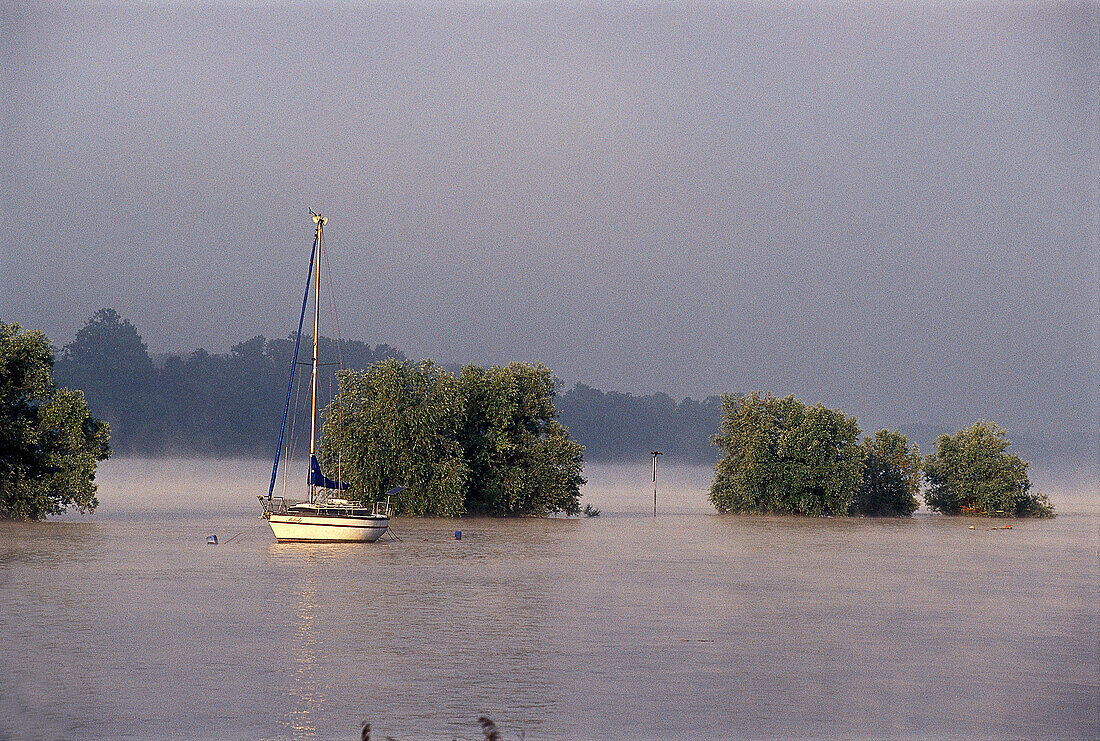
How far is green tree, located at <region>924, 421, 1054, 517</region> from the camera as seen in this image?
57.7 m

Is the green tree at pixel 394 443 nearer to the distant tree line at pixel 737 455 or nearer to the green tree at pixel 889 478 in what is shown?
the distant tree line at pixel 737 455

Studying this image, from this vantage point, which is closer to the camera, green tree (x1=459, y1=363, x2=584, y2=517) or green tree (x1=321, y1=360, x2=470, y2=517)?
green tree (x1=321, y1=360, x2=470, y2=517)

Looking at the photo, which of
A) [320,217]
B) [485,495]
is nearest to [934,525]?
[485,495]

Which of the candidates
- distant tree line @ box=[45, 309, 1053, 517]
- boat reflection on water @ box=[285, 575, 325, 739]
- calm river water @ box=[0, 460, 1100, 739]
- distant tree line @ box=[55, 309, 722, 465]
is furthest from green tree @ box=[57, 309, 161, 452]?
boat reflection on water @ box=[285, 575, 325, 739]

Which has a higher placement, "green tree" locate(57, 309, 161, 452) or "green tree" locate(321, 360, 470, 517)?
"green tree" locate(57, 309, 161, 452)

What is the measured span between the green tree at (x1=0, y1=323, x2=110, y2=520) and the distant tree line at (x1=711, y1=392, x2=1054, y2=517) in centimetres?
2929

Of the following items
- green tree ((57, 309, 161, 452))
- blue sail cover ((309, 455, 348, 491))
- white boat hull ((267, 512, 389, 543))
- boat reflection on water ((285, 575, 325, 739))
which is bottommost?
boat reflection on water ((285, 575, 325, 739))

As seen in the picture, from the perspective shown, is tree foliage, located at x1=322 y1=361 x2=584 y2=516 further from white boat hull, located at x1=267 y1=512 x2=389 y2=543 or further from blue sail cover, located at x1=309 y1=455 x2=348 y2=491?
white boat hull, located at x1=267 y1=512 x2=389 y2=543

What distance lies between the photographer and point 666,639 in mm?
18359

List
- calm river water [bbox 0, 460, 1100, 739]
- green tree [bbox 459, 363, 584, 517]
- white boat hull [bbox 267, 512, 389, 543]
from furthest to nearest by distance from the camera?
green tree [bbox 459, 363, 584, 517] → white boat hull [bbox 267, 512, 389, 543] → calm river water [bbox 0, 460, 1100, 739]

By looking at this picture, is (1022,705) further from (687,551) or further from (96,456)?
(96,456)

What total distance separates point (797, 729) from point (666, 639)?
19.4ft

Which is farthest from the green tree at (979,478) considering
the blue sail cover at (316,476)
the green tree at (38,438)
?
the green tree at (38,438)

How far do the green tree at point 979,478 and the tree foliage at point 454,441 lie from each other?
19675 mm
